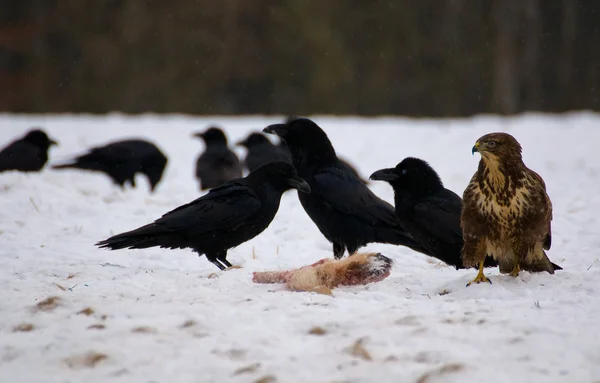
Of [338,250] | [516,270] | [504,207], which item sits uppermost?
[504,207]

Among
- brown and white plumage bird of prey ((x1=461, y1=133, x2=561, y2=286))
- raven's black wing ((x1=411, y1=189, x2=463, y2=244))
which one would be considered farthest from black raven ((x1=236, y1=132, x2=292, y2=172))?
brown and white plumage bird of prey ((x1=461, y1=133, x2=561, y2=286))

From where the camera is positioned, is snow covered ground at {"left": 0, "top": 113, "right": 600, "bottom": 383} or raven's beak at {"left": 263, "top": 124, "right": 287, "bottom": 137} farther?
raven's beak at {"left": 263, "top": 124, "right": 287, "bottom": 137}

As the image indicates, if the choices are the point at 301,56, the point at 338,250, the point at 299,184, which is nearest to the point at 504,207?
the point at 299,184

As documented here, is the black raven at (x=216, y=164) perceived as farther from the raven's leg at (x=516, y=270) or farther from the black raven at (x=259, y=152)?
the raven's leg at (x=516, y=270)

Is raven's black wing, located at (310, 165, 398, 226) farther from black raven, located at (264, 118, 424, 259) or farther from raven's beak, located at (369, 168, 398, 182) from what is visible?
raven's beak, located at (369, 168, 398, 182)

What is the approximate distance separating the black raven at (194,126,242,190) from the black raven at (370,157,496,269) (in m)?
5.15

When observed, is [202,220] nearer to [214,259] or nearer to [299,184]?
[214,259]

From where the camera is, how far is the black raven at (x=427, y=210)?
5.42 metres

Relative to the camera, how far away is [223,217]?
232 inches

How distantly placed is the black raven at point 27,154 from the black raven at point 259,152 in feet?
9.43

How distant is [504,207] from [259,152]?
21.9 feet

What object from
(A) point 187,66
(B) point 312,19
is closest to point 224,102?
(A) point 187,66

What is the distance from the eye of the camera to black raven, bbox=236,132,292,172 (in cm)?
1084

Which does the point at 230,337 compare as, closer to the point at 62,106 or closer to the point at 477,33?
the point at 62,106
